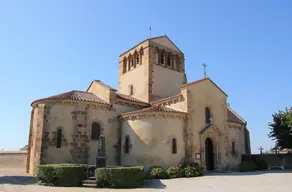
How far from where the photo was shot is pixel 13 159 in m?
28.2

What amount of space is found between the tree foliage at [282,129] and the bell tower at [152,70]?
36.2 feet

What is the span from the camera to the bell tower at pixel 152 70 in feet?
91.1

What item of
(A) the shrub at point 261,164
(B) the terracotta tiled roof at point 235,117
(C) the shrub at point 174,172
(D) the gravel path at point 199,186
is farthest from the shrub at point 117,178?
(B) the terracotta tiled roof at point 235,117

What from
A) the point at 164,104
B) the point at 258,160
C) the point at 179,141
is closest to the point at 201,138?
the point at 179,141

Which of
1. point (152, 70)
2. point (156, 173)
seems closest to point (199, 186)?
point (156, 173)

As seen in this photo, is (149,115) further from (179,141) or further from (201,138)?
(201,138)

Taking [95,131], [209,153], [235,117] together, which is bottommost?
[209,153]

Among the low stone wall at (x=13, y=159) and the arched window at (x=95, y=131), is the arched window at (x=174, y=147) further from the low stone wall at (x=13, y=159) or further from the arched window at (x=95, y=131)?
the low stone wall at (x=13, y=159)

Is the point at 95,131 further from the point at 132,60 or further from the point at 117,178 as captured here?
the point at 132,60

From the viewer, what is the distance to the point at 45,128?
19.9m

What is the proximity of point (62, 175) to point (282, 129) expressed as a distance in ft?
72.0

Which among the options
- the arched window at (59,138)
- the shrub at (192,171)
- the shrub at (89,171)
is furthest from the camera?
the arched window at (59,138)

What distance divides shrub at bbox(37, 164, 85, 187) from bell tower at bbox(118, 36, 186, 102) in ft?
44.8

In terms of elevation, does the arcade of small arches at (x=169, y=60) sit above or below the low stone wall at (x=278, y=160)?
above
